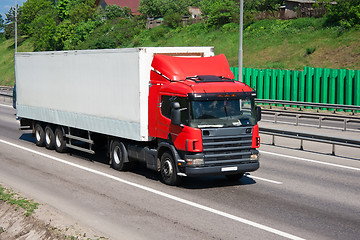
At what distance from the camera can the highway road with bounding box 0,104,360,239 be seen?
34.3 ft

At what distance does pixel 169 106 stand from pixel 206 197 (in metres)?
2.63

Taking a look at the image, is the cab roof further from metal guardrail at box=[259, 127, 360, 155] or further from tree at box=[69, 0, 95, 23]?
tree at box=[69, 0, 95, 23]

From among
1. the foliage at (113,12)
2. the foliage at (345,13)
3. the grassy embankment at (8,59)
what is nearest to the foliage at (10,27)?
the grassy embankment at (8,59)

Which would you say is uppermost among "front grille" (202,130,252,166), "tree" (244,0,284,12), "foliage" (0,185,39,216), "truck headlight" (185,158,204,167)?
"tree" (244,0,284,12)

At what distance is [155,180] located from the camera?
15281 millimetres

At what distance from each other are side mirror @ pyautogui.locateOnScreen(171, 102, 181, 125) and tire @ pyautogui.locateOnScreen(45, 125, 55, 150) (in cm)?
863

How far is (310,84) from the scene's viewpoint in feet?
127

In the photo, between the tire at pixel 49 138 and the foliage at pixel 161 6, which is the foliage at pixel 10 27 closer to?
the foliage at pixel 161 6

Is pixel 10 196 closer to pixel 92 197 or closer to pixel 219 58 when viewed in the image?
pixel 92 197

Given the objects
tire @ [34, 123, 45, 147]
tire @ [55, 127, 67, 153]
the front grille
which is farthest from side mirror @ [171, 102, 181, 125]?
tire @ [34, 123, 45, 147]

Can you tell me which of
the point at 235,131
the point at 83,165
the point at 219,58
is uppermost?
the point at 219,58

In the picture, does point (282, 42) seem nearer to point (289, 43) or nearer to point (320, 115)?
point (289, 43)

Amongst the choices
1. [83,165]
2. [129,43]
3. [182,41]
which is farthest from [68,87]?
[129,43]

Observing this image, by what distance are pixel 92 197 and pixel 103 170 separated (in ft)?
12.1
